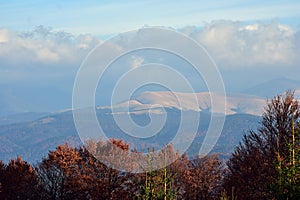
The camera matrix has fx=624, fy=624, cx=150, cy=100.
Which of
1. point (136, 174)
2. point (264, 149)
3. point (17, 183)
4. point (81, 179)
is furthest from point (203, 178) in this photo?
point (264, 149)

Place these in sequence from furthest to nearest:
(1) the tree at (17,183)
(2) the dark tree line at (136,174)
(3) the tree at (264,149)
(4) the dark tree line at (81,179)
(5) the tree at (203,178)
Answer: (5) the tree at (203,178)
(1) the tree at (17,183)
(4) the dark tree line at (81,179)
(2) the dark tree line at (136,174)
(3) the tree at (264,149)

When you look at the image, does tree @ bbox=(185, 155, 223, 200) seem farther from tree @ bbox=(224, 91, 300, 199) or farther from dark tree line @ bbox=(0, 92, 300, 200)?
tree @ bbox=(224, 91, 300, 199)

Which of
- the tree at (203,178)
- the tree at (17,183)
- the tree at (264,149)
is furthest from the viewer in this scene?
the tree at (203,178)

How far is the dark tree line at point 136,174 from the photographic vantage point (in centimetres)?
4959

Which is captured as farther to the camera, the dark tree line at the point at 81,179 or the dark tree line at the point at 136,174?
the dark tree line at the point at 81,179

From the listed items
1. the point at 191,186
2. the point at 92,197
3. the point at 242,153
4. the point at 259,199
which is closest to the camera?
the point at 259,199

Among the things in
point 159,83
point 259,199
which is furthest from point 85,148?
point 259,199

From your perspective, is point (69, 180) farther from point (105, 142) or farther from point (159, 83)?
point (159, 83)

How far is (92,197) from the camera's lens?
6300 cm

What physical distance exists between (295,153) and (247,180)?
19.8m

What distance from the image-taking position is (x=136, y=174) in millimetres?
63906

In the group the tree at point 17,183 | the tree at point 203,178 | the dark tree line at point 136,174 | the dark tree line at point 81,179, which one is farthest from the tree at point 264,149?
the tree at point 17,183

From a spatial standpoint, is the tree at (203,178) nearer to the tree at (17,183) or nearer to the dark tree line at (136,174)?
the dark tree line at (136,174)

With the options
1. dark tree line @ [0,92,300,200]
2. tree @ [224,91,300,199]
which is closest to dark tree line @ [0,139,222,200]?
dark tree line @ [0,92,300,200]
